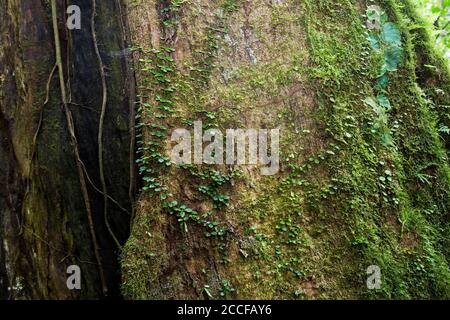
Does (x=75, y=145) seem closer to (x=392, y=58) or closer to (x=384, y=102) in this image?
(x=384, y=102)

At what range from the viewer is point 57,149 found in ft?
11.6

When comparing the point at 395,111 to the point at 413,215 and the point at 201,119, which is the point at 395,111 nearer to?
the point at 413,215

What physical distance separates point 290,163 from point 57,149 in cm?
201

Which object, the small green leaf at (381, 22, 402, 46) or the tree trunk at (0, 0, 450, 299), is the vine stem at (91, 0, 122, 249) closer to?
the tree trunk at (0, 0, 450, 299)

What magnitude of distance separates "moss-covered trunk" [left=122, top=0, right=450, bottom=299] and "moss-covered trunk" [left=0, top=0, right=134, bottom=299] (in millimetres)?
404

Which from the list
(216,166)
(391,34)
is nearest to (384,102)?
(391,34)

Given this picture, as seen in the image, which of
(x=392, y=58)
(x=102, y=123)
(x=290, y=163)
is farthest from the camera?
(x=392, y=58)

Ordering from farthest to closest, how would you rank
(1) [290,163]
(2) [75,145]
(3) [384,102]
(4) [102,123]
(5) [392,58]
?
(5) [392,58] → (3) [384,102] → (4) [102,123] → (2) [75,145] → (1) [290,163]

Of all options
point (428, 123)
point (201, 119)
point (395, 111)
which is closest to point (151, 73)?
point (201, 119)

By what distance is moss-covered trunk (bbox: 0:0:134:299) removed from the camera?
3406mm

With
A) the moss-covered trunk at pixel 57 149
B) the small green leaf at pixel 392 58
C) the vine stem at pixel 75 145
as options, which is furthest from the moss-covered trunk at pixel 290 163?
the vine stem at pixel 75 145

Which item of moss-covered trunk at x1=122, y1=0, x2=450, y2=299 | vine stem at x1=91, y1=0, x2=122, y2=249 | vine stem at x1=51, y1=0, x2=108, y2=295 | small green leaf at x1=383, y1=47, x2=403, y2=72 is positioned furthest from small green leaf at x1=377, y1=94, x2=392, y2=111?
vine stem at x1=51, y1=0, x2=108, y2=295

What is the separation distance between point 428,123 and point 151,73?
267 cm

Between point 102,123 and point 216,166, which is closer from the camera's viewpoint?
point 216,166
